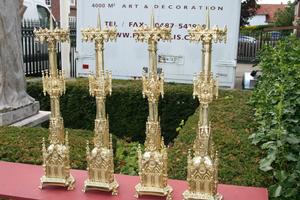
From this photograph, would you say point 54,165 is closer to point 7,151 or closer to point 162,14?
point 7,151

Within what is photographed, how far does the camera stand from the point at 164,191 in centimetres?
212

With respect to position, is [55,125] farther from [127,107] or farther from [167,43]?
[167,43]

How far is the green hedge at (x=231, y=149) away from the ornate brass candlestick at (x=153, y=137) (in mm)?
664

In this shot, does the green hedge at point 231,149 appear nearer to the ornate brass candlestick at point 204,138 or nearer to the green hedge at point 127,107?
the ornate brass candlestick at point 204,138

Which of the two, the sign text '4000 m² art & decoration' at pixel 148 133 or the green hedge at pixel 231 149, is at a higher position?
the sign text '4000 m² art & decoration' at pixel 148 133

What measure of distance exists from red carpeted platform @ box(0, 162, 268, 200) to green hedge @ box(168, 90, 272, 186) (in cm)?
41

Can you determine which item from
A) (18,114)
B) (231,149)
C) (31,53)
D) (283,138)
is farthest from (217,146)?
(31,53)

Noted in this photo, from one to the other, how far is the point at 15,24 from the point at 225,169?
12.3 feet

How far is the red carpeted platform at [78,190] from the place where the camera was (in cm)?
219

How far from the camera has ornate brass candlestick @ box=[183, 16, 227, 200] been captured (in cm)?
196

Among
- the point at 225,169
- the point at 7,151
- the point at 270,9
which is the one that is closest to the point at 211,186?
the point at 225,169

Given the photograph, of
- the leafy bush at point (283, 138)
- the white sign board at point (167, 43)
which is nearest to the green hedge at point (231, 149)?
the leafy bush at point (283, 138)

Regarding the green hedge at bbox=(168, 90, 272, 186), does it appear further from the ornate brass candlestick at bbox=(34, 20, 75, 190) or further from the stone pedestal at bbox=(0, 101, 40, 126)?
the stone pedestal at bbox=(0, 101, 40, 126)

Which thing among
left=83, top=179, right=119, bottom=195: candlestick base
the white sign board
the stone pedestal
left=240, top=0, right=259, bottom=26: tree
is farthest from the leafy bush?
left=240, top=0, right=259, bottom=26: tree
